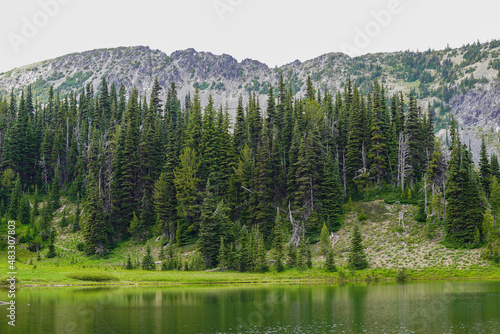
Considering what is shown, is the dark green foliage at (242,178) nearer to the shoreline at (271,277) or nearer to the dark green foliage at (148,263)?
the dark green foliage at (148,263)

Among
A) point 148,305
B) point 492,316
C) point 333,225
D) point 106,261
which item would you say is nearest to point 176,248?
point 106,261

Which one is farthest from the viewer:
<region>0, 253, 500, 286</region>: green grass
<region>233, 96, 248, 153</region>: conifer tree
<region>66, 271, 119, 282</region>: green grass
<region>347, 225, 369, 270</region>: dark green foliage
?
<region>233, 96, 248, 153</region>: conifer tree

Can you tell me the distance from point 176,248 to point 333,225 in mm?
30459

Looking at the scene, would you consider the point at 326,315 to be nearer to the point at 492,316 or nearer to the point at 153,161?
the point at 492,316

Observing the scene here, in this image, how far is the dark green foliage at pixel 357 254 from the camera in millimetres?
62625

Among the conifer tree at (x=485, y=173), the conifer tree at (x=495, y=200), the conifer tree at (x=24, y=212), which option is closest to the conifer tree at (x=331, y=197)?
the conifer tree at (x=495, y=200)

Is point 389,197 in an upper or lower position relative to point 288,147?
lower

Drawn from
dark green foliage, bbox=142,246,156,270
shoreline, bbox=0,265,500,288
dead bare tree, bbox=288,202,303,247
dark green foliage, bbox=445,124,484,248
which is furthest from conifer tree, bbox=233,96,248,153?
dark green foliage, bbox=445,124,484,248

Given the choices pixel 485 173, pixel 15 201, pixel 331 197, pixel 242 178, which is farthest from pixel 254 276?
pixel 15 201

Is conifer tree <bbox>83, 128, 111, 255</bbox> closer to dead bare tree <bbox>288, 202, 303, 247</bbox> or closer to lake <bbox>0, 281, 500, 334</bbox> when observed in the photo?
lake <bbox>0, 281, 500, 334</bbox>

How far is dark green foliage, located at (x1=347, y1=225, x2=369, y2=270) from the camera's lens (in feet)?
205

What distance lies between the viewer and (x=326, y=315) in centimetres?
3238

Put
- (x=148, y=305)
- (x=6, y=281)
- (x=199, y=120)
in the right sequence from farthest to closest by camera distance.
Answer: (x=199, y=120) < (x=6, y=281) < (x=148, y=305)

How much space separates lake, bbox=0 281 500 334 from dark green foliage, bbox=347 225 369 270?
494 inches
